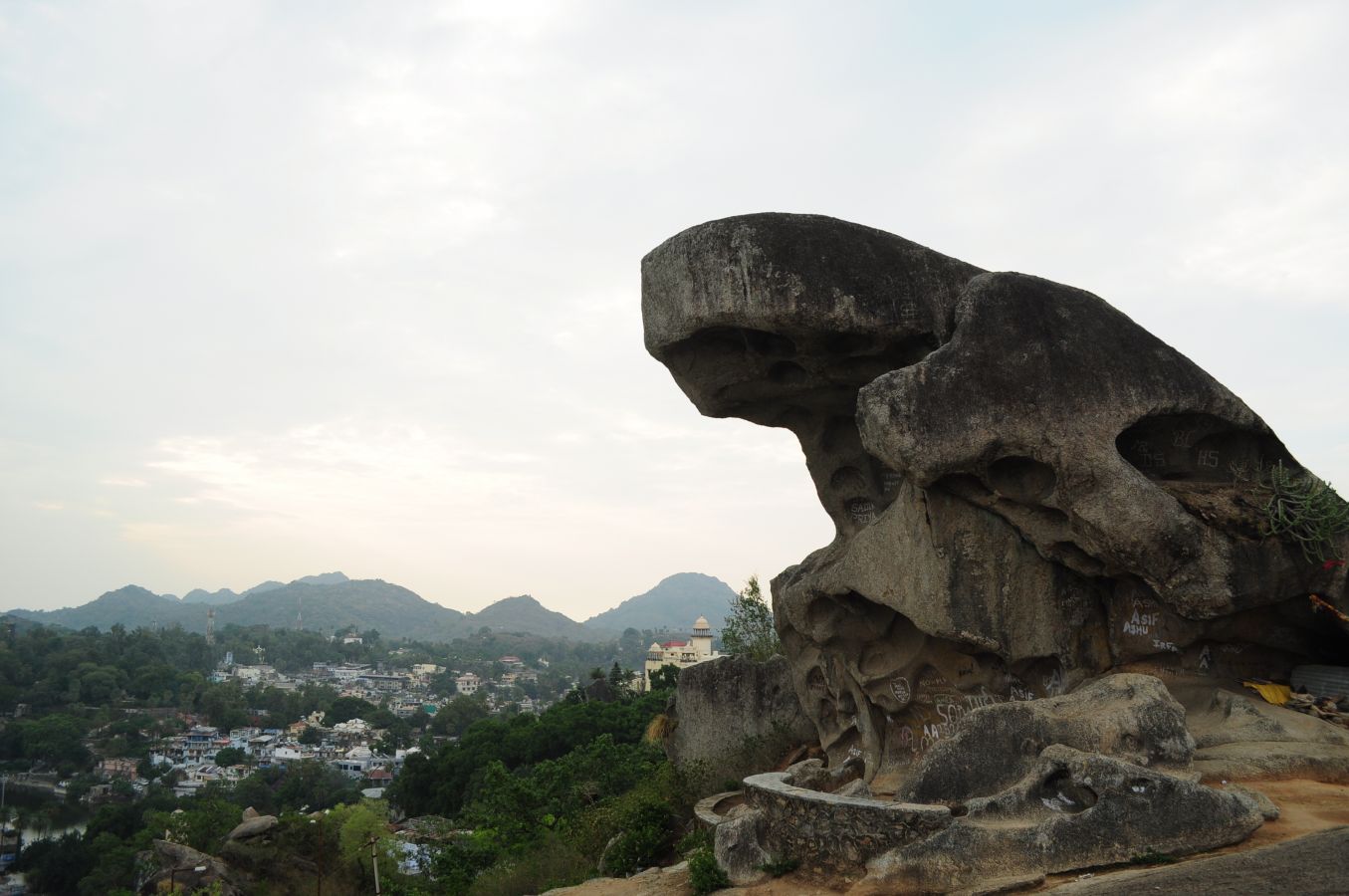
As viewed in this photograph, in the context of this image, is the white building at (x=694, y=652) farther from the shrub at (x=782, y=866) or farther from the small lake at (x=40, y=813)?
the shrub at (x=782, y=866)

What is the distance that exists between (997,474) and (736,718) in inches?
339

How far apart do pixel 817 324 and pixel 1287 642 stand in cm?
598

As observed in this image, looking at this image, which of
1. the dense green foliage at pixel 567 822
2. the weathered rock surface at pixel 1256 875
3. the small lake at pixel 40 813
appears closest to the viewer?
the weathered rock surface at pixel 1256 875

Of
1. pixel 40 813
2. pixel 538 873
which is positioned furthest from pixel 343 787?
pixel 538 873

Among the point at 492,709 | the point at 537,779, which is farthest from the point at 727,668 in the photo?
the point at 492,709

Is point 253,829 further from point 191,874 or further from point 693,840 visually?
point 693,840

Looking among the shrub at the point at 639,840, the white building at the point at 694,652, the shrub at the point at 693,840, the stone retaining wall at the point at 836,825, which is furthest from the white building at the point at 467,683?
the stone retaining wall at the point at 836,825

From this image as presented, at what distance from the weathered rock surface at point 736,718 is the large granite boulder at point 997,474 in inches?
144

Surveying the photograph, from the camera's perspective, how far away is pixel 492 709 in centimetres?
11331

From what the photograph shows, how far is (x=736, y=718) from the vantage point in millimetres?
17703

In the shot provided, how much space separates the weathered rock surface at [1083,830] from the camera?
7.36 m

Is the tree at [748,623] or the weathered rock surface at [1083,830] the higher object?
the tree at [748,623]

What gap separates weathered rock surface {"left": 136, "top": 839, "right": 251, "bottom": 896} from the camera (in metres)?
25.9

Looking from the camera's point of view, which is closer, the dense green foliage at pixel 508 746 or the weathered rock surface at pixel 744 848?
the weathered rock surface at pixel 744 848
